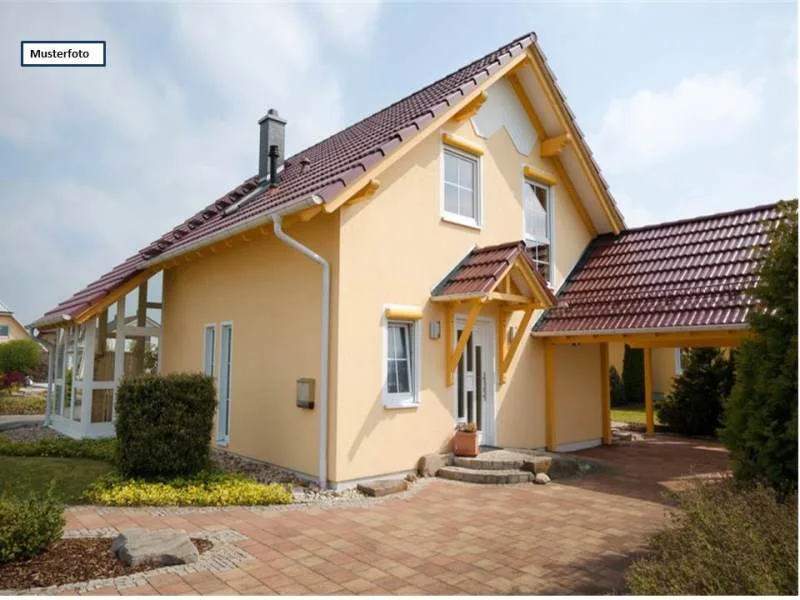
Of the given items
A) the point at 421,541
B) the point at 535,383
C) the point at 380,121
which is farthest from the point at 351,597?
the point at 380,121

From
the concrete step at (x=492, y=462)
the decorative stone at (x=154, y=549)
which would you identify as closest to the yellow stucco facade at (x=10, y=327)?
the concrete step at (x=492, y=462)

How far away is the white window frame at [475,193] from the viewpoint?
34.0 ft

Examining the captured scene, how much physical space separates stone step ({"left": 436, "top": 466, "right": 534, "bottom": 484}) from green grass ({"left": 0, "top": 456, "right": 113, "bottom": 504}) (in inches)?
211

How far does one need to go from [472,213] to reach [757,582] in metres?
8.32

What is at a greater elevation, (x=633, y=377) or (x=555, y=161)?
(x=555, y=161)

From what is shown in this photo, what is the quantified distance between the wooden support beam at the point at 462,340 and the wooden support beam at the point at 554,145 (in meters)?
4.84

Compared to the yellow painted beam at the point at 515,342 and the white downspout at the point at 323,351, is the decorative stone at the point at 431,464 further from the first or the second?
the yellow painted beam at the point at 515,342

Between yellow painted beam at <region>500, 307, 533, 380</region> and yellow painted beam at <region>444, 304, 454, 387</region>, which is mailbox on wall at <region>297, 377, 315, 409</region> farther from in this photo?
yellow painted beam at <region>500, 307, 533, 380</region>

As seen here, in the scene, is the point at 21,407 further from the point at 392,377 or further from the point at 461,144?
the point at 461,144

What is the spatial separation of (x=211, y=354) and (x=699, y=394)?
13.3 m

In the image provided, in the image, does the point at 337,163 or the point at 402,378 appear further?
the point at 337,163

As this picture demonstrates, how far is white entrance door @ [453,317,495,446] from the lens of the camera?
10594mm

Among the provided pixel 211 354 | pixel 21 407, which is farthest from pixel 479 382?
pixel 21 407

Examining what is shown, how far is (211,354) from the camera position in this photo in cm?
1183
